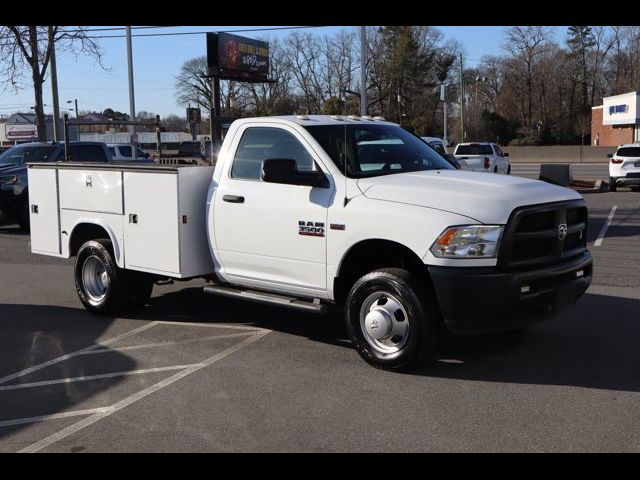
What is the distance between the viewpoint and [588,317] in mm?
7375

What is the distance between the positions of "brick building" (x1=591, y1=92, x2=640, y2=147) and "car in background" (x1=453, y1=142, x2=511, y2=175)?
108 feet

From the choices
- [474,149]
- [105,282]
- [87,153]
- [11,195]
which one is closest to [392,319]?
[105,282]

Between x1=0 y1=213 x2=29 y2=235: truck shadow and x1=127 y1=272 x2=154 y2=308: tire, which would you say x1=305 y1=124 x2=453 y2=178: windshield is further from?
x1=0 y1=213 x2=29 y2=235: truck shadow

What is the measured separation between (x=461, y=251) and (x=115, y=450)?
9.14 feet

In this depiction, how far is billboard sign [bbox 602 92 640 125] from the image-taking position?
183 ft

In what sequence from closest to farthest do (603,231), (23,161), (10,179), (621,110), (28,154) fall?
(603,231)
(10,179)
(23,161)
(28,154)
(621,110)

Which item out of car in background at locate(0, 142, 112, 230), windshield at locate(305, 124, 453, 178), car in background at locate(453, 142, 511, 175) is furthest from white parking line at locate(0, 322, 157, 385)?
car in background at locate(453, 142, 511, 175)

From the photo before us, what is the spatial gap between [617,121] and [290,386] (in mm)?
59990

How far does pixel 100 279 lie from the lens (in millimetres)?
7984

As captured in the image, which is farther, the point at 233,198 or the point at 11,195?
the point at 11,195

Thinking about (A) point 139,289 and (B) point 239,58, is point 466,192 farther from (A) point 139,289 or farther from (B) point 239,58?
(B) point 239,58

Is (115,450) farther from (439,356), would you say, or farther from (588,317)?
(588,317)
